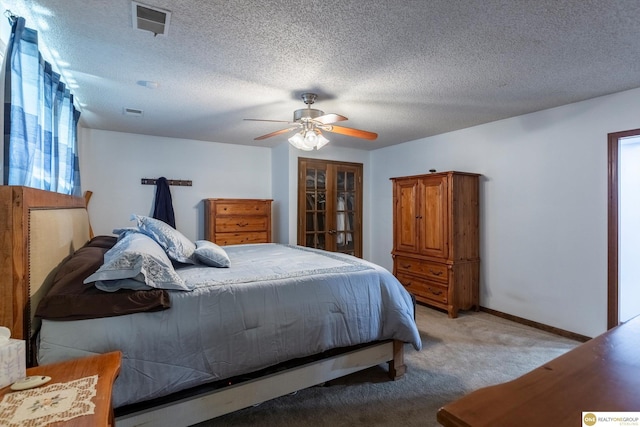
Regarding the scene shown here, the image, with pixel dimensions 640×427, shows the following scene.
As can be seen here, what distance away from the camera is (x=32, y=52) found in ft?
5.70

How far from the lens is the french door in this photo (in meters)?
4.85

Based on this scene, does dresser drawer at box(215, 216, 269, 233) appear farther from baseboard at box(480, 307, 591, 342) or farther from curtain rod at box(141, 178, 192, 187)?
baseboard at box(480, 307, 591, 342)

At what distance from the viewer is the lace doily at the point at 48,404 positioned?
0.80 metres

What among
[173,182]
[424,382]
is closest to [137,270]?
[424,382]

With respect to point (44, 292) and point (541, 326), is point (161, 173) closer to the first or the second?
point (44, 292)

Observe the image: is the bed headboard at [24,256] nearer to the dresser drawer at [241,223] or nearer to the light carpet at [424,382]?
the light carpet at [424,382]

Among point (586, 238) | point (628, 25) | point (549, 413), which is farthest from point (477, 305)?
point (549, 413)

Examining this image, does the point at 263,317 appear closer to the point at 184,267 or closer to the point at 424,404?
the point at 184,267

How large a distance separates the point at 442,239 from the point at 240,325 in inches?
109

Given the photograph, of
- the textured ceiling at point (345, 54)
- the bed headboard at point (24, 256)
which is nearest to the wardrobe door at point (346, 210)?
the textured ceiling at point (345, 54)

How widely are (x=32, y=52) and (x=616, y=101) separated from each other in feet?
14.5

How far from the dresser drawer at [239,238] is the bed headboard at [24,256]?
2.63m

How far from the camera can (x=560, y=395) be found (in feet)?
2.00

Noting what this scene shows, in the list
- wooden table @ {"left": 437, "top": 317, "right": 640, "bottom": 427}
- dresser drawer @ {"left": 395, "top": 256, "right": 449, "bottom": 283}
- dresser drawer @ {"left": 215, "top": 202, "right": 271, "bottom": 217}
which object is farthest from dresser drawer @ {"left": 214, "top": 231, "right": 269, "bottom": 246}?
wooden table @ {"left": 437, "top": 317, "right": 640, "bottom": 427}
